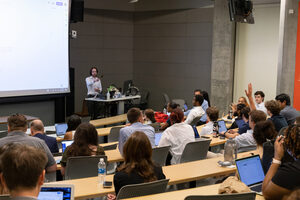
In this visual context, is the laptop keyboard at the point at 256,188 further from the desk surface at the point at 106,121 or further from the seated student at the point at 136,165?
the desk surface at the point at 106,121

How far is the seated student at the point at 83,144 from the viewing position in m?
4.54

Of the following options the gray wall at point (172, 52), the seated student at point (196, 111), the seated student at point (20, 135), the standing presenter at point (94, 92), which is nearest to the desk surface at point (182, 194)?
the seated student at point (20, 135)

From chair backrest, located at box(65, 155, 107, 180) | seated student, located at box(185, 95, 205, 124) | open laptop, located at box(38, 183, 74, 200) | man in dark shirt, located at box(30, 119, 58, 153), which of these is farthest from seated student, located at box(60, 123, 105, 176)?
seated student, located at box(185, 95, 205, 124)

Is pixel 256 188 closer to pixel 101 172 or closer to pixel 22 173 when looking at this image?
pixel 101 172

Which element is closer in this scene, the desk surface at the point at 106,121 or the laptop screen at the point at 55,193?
the laptop screen at the point at 55,193

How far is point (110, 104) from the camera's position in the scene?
12.1m

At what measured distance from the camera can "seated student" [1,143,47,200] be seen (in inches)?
78.2

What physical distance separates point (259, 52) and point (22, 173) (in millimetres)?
11069

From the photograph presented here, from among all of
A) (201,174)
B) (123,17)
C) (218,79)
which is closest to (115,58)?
(123,17)

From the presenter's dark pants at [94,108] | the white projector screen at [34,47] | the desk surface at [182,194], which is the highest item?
the white projector screen at [34,47]

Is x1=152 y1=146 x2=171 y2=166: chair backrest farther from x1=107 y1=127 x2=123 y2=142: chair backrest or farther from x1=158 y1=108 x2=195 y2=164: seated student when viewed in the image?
x1=107 y1=127 x2=123 y2=142: chair backrest

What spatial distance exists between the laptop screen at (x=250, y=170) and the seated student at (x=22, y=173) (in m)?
2.27

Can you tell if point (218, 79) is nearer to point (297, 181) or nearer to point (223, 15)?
point (223, 15)

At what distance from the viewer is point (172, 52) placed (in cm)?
1420
